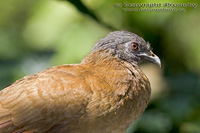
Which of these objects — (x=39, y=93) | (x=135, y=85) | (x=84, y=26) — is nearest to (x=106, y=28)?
(x=84, y=26)

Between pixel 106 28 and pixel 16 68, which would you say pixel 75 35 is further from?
pixel 16 68

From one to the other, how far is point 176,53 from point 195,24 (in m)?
0.59

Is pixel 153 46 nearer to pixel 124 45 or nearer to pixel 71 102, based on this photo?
pixel 124 45

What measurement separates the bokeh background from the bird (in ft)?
3.95

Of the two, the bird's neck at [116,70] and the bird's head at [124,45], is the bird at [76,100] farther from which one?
the bird's head at [124,45]

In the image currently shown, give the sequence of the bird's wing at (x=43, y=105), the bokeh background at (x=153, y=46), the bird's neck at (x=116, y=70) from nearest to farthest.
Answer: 1. the bird's wing at (x=43, y=105)
2. the bird's neck at (x=116, y=70)
3. the bokeh background at (x=153, y=46)

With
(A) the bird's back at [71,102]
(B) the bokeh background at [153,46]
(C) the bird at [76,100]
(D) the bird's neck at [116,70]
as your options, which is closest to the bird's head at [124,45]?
(D) the bird's neck at [116,70]

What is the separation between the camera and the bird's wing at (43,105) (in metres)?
3.55

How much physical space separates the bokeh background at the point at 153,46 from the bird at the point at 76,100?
1204 millimetres

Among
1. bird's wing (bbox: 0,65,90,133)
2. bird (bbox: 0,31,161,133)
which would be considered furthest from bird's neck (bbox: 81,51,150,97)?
bird's wing (bbox: 0,65,90,133)

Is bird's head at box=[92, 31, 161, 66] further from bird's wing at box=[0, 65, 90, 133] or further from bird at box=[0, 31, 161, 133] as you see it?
bird's wing at box=[0, 65, 90, 133]

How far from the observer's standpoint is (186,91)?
5.25m

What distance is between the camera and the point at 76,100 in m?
3.58

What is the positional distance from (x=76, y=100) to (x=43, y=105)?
308 mm
